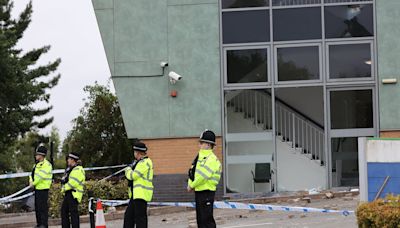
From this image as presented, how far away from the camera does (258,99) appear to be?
19797mm

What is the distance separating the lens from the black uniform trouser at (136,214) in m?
12.2

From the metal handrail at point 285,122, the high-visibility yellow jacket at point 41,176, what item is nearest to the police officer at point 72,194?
the high-visibility yellow jacket at point 41,176

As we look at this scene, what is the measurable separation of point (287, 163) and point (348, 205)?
335cm

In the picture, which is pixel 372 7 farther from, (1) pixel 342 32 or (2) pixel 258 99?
(2) pixel 258 99

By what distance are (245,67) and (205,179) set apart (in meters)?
8.11

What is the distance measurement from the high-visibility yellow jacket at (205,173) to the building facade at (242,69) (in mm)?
7454

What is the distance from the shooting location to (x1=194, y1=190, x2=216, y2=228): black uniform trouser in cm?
1165

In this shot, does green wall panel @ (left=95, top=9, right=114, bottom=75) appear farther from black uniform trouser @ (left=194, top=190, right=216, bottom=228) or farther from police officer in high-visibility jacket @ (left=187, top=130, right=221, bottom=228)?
black uniform trouser @ (left=194, top=190, right=216, bottom=228)

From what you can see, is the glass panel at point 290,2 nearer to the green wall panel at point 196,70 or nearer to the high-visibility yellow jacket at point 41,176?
the green wall panel at point 196,70

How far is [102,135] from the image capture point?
24.6 meters

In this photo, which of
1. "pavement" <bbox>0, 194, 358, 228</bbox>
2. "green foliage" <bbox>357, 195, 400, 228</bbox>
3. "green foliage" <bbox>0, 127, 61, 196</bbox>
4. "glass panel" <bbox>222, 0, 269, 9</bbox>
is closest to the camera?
"green foliage" <bbox>357, 195, 400, 228</bbox>

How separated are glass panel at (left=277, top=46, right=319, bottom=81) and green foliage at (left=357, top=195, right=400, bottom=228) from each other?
974 centimetres

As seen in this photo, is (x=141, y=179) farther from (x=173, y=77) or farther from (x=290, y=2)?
(x=290, y=2)

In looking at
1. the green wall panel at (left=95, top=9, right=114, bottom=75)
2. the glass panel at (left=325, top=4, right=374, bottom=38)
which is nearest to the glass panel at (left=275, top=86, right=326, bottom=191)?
the glass panel at (left=325, top=4, right=374, bottom=38)
